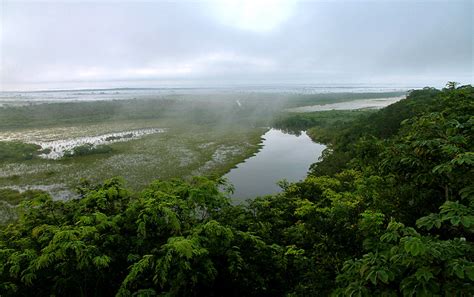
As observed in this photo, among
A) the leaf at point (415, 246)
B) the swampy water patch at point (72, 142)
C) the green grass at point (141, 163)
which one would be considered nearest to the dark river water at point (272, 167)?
the green grass at point (141, 163)

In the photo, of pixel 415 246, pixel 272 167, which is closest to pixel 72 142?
pixel 272 167

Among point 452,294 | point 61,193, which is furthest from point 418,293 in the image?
point 61,193

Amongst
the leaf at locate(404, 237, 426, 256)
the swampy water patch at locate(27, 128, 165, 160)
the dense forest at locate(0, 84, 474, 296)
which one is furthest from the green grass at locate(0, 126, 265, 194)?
the leaf at locate(404, 237, 426, 256)

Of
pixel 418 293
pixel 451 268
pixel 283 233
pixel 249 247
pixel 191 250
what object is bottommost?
pixel 283 233

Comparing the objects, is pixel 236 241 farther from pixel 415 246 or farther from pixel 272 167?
pixel 272 167

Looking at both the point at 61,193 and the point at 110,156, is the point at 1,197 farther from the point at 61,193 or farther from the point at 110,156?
the point at 110,156

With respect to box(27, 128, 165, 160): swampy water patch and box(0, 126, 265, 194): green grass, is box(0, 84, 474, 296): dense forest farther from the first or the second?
box(27, 128, 165, 160): swampy water patch

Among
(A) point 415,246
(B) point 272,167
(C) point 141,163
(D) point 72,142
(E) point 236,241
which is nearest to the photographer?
(A) point 415,246

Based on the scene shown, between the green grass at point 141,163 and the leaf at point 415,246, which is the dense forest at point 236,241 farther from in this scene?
the green grass at point 141,163
